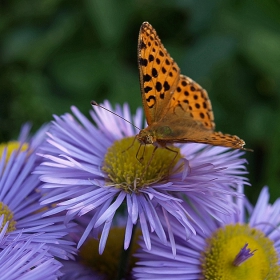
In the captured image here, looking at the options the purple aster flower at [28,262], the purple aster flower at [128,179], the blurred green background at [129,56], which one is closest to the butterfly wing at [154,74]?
the purple aster flower at [128,179]

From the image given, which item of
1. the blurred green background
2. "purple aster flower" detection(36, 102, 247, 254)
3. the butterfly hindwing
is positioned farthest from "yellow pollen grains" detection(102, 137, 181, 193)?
the blurred green background

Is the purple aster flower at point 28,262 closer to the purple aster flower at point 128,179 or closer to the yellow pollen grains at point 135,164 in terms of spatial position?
the purple aster flower at point 128,179

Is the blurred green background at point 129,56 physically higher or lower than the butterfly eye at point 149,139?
higher

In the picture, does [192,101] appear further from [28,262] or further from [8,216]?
[28,262]

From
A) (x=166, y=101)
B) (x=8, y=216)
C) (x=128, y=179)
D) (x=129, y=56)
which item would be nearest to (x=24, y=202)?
(x=8, y=216)

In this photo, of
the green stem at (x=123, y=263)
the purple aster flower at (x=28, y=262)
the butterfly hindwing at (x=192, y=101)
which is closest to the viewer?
the purple aster flower at (x=28, y=262)

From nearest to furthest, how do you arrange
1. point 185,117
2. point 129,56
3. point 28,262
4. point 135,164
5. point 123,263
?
point 28,262, point 123,263, point 135,164, point 185,117, point 129,56
